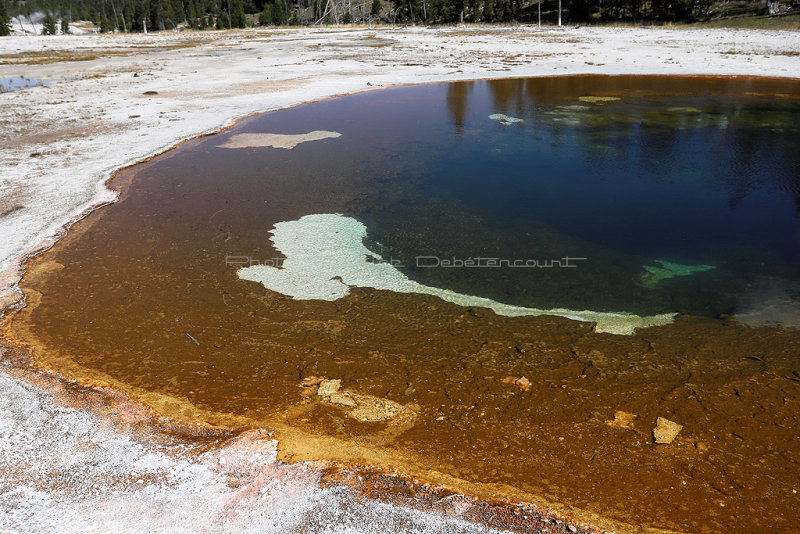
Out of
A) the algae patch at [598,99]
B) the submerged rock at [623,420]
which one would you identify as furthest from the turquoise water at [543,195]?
the submerged rock at [623,420]

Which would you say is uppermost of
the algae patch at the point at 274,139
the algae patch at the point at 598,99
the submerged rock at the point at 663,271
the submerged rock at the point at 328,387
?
the algae patch at the point at 598,99

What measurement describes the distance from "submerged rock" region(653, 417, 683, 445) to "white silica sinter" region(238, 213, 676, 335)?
56.1 inches

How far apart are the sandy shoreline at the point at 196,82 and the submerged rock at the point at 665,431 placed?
6.82 meters

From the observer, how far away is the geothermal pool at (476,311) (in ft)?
12.8

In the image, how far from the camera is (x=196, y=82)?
21281 mm

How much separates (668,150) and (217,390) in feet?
35.8

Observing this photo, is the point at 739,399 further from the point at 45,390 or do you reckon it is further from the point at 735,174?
the point at 735,174

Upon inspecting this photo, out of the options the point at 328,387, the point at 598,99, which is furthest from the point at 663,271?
the point at 598,99

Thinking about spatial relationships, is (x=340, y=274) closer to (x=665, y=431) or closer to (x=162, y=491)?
(x=162, y=491)

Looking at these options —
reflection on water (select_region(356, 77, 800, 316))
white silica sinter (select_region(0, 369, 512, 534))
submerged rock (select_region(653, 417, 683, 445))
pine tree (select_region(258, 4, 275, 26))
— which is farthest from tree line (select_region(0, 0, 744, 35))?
white silica sinter (select_region(0, 369, 512, 534))

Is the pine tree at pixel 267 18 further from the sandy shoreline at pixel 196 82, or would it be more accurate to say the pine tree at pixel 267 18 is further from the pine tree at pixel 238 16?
the sandy shoreline at pixel 196 82

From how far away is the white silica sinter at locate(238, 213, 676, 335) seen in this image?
19.1 feet

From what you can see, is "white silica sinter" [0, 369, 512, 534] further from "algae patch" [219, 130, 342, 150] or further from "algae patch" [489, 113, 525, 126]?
"algae patch" [489, 113, 525, 126]

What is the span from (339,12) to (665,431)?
101m
